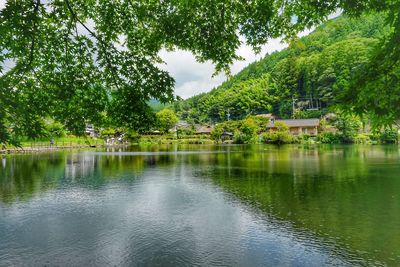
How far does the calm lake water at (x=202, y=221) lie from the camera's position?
6.83 metres

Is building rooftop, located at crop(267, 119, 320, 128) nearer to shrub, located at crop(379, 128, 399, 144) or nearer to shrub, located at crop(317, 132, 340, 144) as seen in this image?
shrub, located at crop(317, 132, 340, 144)

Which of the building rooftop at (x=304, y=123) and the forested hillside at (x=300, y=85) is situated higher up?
the forested hillside at (x=300, y=85)

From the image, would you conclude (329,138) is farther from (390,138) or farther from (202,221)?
(202,221)

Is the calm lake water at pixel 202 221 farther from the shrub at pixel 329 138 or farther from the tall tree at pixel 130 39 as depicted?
the shrub at pixel 329 138

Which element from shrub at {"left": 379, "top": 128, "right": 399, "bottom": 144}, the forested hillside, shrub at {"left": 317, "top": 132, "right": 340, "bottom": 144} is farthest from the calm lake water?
the forested hillside

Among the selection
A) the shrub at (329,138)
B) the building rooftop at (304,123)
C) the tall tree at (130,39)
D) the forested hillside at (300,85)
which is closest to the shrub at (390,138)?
the shrub at (329,138)

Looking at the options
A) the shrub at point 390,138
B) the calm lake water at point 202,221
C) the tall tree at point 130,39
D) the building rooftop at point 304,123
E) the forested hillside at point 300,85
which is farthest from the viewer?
the forested hillside at point 300,85

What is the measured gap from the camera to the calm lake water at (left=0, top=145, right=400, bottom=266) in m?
6.83

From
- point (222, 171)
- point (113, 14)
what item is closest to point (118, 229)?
point (113, 14)

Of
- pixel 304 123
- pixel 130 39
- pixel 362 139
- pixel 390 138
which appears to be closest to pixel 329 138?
pixel 362 139

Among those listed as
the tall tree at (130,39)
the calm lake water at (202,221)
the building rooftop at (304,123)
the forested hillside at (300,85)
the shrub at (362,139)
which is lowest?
the calm lake water at (202,221)

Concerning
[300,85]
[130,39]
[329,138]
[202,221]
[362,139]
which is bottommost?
[202,221]

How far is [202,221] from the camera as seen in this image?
30.5 feet

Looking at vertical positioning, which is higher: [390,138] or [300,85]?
[300,85]
